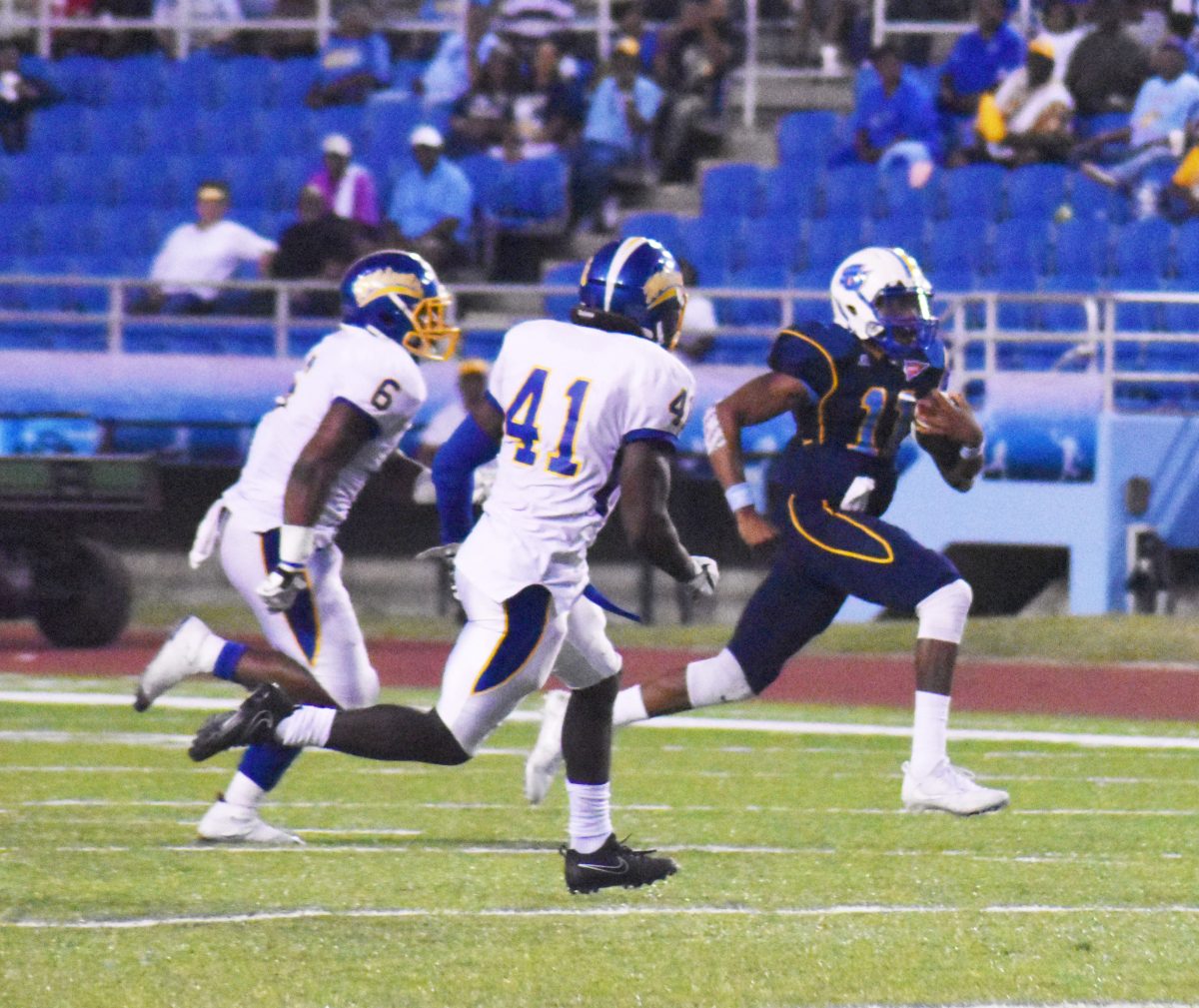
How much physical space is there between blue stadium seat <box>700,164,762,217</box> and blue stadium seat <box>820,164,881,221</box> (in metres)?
→ 0.58

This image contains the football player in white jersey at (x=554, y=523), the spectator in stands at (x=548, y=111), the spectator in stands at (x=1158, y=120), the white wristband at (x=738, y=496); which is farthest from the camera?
the spectator in stands at (x=548, y=111)

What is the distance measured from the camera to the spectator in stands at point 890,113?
16.2 m

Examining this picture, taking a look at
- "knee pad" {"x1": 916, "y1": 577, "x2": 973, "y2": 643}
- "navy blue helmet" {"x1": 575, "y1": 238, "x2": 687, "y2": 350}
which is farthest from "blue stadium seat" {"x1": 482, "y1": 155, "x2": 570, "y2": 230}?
"navy blue helmet" {"x1": 575, "y1": 238, "x2": 687, "y2": 350}

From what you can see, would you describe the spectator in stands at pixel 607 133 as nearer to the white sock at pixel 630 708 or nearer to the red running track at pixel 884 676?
the red running track at pixel 884 676

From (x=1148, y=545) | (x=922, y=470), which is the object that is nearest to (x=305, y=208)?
(x=922, y=470)

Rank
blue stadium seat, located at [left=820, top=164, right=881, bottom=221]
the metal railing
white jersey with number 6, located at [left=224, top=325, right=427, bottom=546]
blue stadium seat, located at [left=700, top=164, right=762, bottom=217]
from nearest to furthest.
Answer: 1. white jersey with number 6, located at [left=224, top=325, right=427, bottom=546]
2. the metal railing
3. blue stadium seat, located at [left=820, top=164, right=881, bottom=221]
4. blue stadium seat, located at [left=700, top=164, right=762, bottom=217]

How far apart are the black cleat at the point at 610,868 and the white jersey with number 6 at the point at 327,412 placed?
1318mm

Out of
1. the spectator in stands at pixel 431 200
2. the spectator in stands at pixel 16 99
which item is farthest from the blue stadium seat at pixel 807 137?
the spectator in stands at pixel 16 99

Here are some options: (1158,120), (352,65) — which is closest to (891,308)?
(1158,120)

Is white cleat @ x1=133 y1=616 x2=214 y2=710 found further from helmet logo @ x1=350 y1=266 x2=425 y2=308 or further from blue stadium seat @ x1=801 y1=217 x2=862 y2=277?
blue stadium seat @ x1=801 y1=217 x2=862 y2=277

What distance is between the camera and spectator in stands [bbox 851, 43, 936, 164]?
16203 mm

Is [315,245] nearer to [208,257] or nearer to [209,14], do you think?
[208,257]

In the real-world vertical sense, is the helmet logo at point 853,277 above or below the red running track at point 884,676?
above

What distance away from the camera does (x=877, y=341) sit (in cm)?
771
